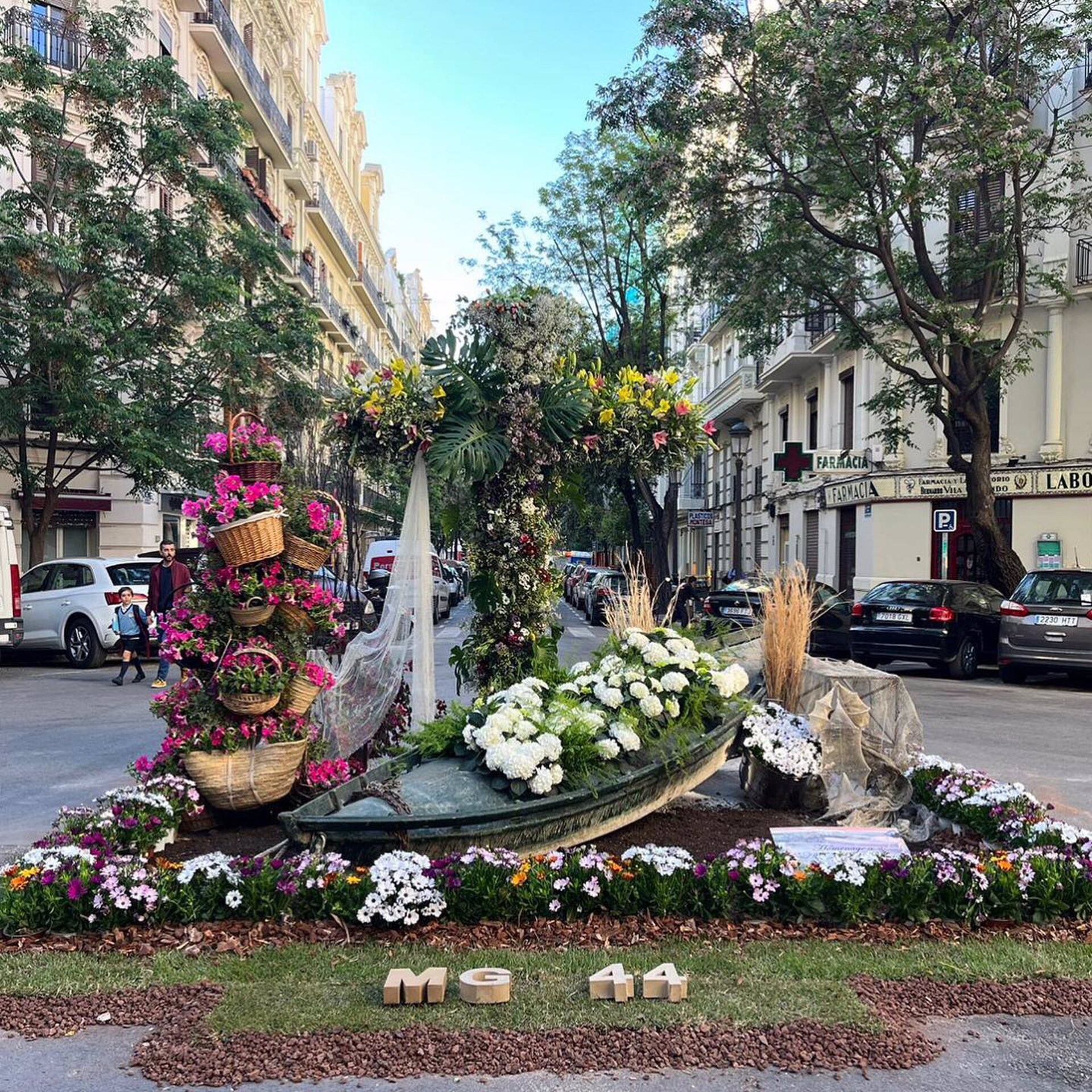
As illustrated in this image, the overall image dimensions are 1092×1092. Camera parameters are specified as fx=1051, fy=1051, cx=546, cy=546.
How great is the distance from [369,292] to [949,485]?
39.4 m

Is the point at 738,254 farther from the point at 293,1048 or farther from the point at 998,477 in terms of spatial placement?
the point at 293,1048

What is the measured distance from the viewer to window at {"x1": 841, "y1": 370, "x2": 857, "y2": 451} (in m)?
28.5

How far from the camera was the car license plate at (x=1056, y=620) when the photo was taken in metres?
14.1

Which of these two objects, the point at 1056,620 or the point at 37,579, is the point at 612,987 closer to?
the point at 1056,620

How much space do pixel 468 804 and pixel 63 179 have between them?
55.0 ft

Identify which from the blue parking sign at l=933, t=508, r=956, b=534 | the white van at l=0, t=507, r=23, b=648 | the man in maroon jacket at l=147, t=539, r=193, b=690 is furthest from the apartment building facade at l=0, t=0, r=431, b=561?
the blue parking sign at l=933, t=508, r=956, b=534

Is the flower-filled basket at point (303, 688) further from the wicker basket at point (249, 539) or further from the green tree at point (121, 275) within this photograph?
the green tree at point (121, 275)

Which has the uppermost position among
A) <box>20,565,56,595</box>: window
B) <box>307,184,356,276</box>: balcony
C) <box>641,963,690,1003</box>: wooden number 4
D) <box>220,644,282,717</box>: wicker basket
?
<box>307,184,356,276</box>: balcony

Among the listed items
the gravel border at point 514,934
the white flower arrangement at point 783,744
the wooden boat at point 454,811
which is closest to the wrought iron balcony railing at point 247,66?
the white flower arrangement at point 783,744

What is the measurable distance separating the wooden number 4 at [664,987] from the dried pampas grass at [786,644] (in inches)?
136

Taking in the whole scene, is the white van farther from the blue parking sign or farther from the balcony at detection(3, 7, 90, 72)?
the blue parking sign

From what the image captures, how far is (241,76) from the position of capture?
31.1 meters

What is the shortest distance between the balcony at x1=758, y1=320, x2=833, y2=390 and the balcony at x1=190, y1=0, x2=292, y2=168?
1606 centimetres

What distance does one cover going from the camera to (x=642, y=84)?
1599 cm
